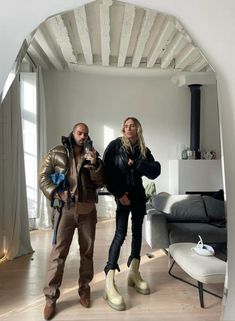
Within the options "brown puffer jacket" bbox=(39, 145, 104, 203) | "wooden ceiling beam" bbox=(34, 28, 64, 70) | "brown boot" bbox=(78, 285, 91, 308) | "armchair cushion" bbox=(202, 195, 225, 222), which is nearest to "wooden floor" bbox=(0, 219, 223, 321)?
"brown boot" bbox=(78, 285, 91, 308)

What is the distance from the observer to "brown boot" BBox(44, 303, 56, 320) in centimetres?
103

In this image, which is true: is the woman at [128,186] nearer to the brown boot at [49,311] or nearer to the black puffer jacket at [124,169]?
the black puffer jacket at [124,169]

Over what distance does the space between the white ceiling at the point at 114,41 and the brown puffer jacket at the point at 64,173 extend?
1.08ft

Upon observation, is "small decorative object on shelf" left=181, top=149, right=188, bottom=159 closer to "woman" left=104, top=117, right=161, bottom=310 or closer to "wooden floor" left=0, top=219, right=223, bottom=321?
"woman" left=104, top=117, right=161, bottom=310

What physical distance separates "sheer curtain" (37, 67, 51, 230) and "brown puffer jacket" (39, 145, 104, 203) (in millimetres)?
27

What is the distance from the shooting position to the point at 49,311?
3.42 ft

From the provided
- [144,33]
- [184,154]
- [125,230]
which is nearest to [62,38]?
[144,33]

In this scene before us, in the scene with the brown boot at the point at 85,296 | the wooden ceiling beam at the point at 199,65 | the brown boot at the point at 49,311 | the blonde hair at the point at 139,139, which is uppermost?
the wooden ceiling beam at the point at 199,65

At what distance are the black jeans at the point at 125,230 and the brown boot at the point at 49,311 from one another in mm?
227

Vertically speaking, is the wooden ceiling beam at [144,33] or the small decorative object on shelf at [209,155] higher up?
the wooden ceiling beam at [144,33]

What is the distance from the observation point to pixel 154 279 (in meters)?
1.14

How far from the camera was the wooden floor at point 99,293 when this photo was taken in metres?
1.05

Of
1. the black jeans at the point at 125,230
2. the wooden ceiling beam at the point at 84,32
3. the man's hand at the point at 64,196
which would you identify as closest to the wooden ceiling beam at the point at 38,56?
the wooden ceiling beam at the point at 84,32

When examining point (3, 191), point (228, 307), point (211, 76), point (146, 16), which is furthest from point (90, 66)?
point (228, 307)
